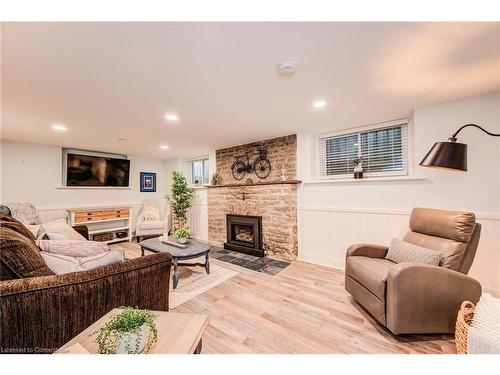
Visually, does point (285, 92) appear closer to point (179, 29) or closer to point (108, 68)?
point (179, 29)

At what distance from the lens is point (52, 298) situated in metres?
1.06

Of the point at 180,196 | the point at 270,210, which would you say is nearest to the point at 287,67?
the point at 270,210

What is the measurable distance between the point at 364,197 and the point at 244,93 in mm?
2231

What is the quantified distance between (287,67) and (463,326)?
88.4 inches

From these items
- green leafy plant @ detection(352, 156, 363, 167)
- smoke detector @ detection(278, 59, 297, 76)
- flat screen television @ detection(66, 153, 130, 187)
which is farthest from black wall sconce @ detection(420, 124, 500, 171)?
flat screen television @ detection(66, 153, 130, 187)

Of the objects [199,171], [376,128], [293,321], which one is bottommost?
[293,321]

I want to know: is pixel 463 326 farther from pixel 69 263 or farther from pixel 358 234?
pixel 69 263

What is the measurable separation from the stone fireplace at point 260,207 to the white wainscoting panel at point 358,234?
10.0 inches

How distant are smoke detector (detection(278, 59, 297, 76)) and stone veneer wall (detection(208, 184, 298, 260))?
2102 millimetres

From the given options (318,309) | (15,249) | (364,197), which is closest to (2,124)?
(15,249)

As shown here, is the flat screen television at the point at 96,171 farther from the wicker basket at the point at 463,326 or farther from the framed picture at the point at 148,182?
the wicker basket at the point at 463,326

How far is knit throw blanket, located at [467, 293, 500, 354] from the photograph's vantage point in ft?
4.08

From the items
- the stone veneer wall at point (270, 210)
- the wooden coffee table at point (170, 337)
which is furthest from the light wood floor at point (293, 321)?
the stone veneer wall at point (270, 210)
